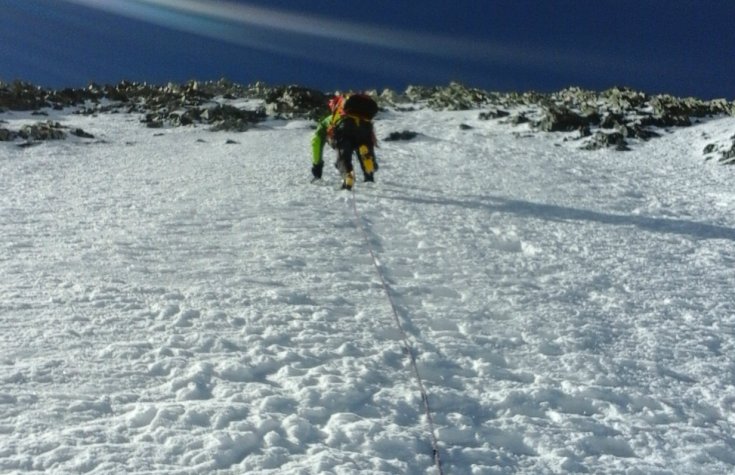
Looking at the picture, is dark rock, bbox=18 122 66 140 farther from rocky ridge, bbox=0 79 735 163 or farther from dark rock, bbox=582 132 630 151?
dark rock, bbox=582 132 630 151

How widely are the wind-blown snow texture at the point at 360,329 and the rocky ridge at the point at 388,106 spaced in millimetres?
7191

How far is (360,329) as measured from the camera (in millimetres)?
5672

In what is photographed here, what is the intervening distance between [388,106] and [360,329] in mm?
20080

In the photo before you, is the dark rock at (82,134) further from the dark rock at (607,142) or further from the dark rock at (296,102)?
the dark rock at (607,142)

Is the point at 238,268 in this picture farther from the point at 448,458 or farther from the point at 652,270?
the point at 652,270

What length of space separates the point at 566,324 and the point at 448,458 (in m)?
2.47

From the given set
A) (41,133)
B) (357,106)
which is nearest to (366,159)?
(357,106)

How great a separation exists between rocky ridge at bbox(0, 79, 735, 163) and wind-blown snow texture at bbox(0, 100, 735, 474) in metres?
7.19

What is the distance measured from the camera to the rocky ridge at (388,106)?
18.2 m

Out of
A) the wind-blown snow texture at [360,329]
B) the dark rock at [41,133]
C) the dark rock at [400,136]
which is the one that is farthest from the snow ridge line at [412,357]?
the dark rock at [41,133]

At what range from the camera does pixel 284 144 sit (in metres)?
17.3

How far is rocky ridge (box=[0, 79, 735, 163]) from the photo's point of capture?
18203mm

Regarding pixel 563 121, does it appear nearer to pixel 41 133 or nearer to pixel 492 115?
pixel 492 115

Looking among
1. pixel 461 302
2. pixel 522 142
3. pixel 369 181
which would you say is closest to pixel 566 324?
pixel 461 302
